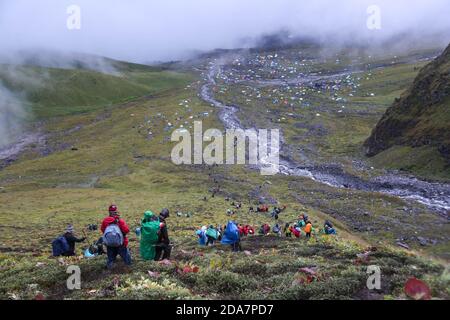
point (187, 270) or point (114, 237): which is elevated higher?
point (114, 237)

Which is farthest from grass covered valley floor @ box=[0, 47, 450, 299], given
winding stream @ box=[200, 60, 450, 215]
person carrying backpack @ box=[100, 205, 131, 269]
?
winding stream @ box=[200, 60, 450, 215]

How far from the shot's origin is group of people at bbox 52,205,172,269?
18.5m

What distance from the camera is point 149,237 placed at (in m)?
21.0

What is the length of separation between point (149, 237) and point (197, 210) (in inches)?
1496

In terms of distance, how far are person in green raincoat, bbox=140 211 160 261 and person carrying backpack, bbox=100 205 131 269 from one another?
1.55 metres

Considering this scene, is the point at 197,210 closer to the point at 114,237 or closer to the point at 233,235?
the point at 233,235

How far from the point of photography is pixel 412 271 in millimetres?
16641

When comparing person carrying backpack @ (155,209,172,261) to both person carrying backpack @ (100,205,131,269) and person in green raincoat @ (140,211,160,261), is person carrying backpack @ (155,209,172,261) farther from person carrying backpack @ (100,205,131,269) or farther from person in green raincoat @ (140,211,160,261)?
person carrying backpack @ (100,205,131,269)

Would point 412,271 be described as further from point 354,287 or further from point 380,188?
point 380,188

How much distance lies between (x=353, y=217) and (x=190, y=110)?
4111 inches
